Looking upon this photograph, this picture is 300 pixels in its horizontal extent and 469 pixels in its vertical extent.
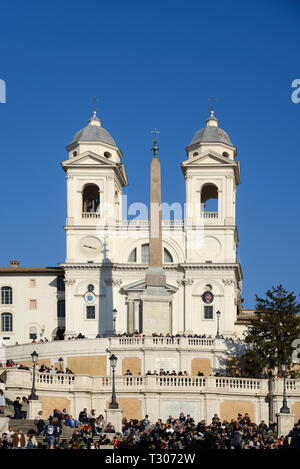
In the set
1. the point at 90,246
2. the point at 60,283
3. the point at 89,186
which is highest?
the point at 89,186

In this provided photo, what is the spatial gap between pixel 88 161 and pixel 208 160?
1019cm

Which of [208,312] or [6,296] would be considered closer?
[208,312]

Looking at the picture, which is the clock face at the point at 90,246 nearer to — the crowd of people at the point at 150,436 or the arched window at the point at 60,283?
the arched window at the point at 60,283

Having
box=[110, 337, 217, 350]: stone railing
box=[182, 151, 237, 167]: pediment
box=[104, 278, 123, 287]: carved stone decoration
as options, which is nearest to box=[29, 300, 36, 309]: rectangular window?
box=[104, 278, 123, 287]: carved stone decoration

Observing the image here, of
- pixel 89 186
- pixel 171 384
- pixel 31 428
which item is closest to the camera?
pixel 31 428

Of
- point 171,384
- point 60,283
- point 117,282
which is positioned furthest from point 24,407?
point 60,283

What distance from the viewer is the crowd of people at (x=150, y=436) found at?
125 feet

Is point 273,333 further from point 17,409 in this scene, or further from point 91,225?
point 91,225

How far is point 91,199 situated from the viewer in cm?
10219

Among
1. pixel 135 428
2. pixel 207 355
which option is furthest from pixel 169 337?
pixel 135 428

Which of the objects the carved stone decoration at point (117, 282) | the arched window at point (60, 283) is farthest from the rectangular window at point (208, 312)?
the arched window at point (60, 283)

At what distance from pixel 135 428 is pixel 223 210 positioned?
165ft

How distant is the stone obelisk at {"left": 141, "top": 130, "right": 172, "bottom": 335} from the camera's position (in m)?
79.4

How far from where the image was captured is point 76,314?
95938 millimetres
